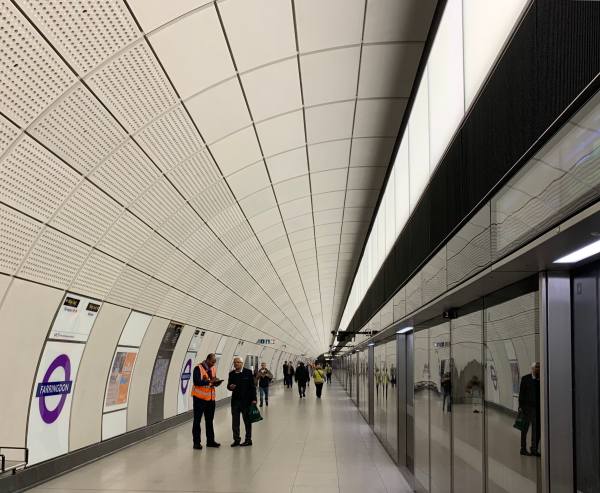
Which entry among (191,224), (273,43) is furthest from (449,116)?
(191,224)

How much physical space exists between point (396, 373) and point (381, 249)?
3.44 metres

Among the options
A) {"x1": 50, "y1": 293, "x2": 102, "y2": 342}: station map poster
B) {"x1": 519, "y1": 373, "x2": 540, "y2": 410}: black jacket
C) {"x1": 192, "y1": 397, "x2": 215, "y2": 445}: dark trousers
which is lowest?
{"x1": 192, "y1": 397, "x2": 215, "y2": 445}: dark trousers

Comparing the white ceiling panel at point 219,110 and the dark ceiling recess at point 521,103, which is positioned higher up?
→ the white ceiling panel at point 219,110

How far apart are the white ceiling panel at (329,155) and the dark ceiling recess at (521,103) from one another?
5.26 metres

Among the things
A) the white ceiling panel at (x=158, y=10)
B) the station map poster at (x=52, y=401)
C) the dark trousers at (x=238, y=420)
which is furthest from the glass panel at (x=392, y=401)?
the white ceiling panel at (x=158, y=10)

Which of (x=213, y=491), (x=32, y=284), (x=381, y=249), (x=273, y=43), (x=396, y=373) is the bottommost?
(x=213, y=491)

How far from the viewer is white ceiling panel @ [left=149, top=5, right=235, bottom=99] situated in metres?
6.94

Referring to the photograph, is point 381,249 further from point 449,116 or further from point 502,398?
point 502,398

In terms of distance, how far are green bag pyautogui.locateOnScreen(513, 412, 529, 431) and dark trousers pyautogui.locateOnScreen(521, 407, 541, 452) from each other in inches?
0.8

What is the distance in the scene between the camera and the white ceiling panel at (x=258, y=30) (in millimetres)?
7055

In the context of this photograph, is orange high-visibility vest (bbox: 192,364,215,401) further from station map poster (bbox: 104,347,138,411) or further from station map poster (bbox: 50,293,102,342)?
station map poster (bbox: 50,293,102,342)

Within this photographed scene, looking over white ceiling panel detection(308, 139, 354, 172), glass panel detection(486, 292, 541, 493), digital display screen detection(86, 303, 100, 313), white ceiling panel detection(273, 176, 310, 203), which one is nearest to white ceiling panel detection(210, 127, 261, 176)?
white ceiling panel detection(308, 139, 354, 172)

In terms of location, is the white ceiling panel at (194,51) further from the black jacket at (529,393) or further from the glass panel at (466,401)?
the black jacket at (529,393)

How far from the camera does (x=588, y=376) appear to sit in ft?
12.4
